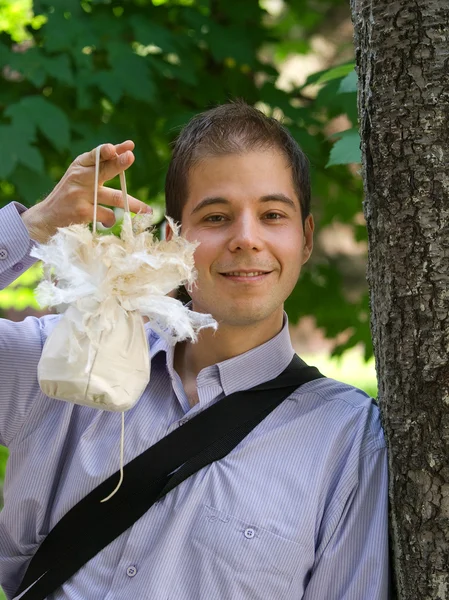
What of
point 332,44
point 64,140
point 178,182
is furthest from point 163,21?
point 332,44

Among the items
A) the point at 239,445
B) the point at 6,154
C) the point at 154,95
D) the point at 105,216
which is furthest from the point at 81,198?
the point at 154,95

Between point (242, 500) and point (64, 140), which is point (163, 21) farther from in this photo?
point (242, 500)

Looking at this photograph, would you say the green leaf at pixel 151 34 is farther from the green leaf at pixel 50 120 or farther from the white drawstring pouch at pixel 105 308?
the white drawstring pouch at pixel 105 308

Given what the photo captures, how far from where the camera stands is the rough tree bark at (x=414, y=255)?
1.83 m

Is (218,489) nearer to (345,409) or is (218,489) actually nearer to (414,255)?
(345,409)

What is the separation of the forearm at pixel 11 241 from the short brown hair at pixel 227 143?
44 cm

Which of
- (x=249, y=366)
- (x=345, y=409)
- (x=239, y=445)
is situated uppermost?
(x=249, y=366)

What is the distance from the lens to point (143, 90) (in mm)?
3416

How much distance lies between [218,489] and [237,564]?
18cm

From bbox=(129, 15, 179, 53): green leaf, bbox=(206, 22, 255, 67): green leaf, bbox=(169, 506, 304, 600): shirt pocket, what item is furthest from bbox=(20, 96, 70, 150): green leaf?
bbox=(169, 506, 304, 600): shirt pocket

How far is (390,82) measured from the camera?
1875 millimetres

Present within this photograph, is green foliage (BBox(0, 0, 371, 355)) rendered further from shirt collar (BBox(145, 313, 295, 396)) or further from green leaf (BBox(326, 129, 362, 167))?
shirt collar (BBox(145, 313, 295, 396))

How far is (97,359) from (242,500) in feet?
1.86

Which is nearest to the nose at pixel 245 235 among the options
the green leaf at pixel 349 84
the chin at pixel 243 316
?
the chin at pixel 243 316
